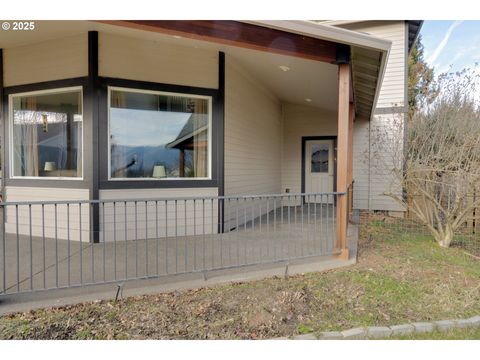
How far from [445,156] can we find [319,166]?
5.23m

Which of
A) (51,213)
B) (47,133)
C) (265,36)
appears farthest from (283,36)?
(51,213)

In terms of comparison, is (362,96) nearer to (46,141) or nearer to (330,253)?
(330,253)

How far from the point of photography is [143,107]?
17.0 ft

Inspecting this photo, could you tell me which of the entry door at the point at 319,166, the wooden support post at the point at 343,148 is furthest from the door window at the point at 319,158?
the wooden support post at the point at 343,148

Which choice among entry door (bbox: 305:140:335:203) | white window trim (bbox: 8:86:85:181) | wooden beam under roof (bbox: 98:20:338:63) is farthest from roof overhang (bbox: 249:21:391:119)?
entry door (bbox: 305:140:335:203)

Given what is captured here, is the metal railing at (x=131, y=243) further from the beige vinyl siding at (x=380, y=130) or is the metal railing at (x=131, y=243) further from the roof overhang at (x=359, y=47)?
the beige vinyl siding at (x=380, y=130)

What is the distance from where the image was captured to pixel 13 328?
8.34ft

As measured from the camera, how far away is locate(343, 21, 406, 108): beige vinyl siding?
29.1ft

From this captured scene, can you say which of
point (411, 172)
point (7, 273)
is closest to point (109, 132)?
point (7, 273)

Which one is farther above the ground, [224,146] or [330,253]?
[224,146]

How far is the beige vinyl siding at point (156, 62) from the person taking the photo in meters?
4.82

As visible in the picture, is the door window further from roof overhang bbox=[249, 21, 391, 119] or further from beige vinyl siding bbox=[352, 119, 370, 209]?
roof overhang bbox=[249, 21, 391, 119]

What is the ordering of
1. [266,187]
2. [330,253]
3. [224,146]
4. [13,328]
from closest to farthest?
[13,328], [330,253], [224,146], [266,187]

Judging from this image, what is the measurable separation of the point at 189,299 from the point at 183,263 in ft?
2.83
